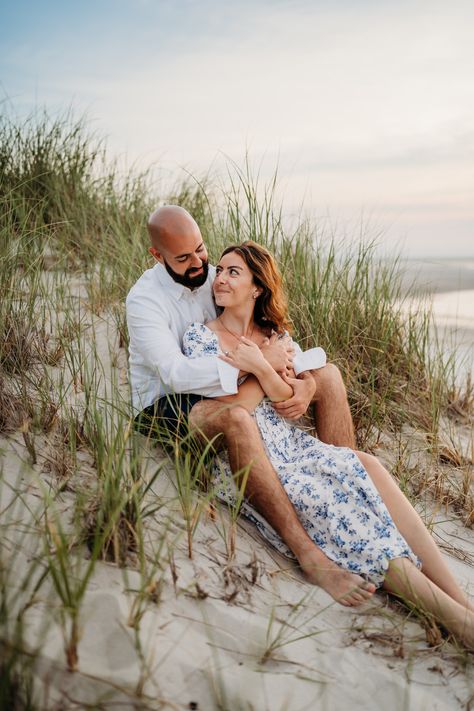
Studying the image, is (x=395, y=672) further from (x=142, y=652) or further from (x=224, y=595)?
(x=142, y=652)

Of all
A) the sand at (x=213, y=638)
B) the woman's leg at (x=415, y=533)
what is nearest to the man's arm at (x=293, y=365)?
the woman's leg at (x=415, y=533)

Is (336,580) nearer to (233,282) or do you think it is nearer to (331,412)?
(331,412)

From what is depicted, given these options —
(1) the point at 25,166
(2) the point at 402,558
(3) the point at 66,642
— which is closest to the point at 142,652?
(3) the point at 66,642

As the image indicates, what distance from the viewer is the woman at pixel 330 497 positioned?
2484 mm

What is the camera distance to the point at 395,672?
2129mm

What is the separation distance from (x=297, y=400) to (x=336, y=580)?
0.84 m

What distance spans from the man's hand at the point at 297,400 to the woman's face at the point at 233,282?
0.50 meters

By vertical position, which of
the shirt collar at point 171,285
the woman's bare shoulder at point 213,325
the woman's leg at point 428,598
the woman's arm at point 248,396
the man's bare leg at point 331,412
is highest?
the shirt collar at point 171,285

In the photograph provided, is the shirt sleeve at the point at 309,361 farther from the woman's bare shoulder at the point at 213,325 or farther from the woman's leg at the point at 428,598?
the woman's leg at the point at 428,598

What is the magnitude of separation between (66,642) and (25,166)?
5.55m

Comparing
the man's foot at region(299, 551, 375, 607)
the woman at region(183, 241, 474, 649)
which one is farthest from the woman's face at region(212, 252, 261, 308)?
the man's foot at region(299, 551, 375, 607)

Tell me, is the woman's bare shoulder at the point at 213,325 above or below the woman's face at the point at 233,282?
below

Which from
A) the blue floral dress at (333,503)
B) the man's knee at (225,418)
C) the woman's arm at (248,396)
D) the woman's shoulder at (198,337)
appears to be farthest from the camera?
the woman's shoulder at (198,337)

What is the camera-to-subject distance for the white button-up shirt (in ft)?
9.77
